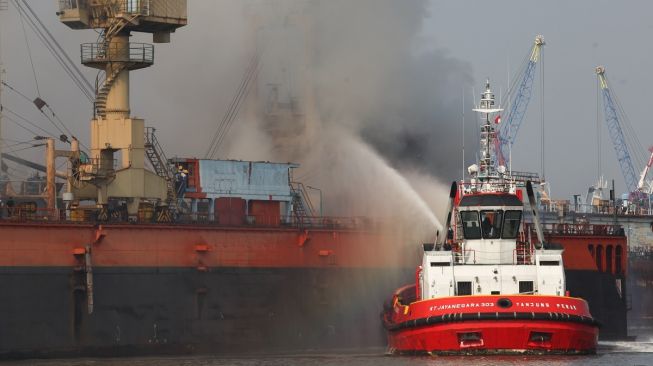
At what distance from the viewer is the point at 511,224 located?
5962 cm

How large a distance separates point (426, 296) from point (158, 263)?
13.1m

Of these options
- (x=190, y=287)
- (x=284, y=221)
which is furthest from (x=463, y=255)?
(x=284, y=221)

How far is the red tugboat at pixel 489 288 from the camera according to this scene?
55.5 metres

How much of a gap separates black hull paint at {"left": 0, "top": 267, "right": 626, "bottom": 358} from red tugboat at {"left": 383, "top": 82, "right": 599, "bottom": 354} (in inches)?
310

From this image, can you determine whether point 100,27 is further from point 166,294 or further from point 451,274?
point 451,274

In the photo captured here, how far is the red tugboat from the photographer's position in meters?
55.5

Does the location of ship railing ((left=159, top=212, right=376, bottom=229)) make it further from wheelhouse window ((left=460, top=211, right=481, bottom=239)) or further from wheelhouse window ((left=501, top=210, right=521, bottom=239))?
wheelhouse window ((left=501, top=210, right=521, bottom=239))

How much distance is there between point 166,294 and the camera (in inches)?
2618

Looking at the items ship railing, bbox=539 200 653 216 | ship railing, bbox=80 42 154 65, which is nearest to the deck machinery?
ship railing, bbox=80 42 154 65

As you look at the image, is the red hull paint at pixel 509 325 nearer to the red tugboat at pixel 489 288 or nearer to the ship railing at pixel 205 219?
the red tugboat at pixel 489 288

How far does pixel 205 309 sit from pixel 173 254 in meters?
2.80

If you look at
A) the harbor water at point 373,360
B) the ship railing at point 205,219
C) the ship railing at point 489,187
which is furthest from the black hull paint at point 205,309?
the ship railing at point 489,187

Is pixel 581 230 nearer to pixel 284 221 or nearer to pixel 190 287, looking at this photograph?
pixel 284 221

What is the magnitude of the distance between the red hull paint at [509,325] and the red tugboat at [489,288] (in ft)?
0.12
